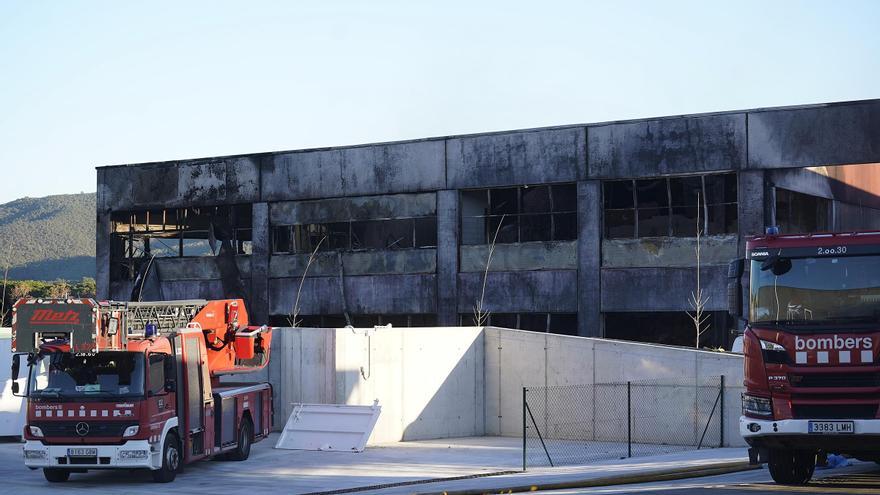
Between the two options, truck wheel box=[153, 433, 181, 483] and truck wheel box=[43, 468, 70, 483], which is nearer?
truck wheel box=[153, 433, 181, 483]

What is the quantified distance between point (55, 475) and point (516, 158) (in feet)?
78.5

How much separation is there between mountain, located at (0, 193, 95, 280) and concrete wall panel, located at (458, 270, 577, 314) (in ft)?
377

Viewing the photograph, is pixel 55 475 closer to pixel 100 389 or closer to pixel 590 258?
pixel 100 389

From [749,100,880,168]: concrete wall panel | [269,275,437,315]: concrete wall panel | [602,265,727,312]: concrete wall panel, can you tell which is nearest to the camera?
[749,100,880,168]: concrete wall panel

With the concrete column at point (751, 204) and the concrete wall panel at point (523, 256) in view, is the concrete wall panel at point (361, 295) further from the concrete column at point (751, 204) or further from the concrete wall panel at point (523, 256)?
the concrete column at point (751, 204)

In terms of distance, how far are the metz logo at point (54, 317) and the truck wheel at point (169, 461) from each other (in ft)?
9.20

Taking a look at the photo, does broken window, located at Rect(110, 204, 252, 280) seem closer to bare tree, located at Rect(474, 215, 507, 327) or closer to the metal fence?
bare tree, located at Rect(474, 215, 507, 327)

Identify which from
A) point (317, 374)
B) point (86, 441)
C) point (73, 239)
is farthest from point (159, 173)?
point (73, 239)

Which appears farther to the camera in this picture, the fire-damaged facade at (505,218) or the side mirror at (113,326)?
the fire-damaged facade at (505,218)

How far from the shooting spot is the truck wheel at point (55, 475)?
21469mm

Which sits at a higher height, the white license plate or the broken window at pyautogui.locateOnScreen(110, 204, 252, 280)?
the broken window at pyautogui.locateOnScreen(110, 204, 252, 280)

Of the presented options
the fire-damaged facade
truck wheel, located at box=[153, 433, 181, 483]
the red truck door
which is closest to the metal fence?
the red truck door

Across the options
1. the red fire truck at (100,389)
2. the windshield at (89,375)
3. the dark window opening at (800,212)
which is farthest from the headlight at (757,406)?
the dark window opening at (800,212)

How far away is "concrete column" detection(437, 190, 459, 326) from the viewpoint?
143ft
